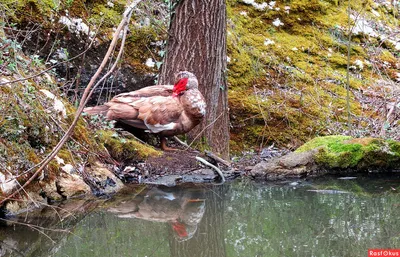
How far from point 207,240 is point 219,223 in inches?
16.6

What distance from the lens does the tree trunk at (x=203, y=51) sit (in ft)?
21.7

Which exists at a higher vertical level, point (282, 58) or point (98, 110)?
point (282, 58)

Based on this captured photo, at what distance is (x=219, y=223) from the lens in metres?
4.38

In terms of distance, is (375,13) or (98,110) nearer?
(98,110)

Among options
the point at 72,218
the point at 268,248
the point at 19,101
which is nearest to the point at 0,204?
the point at 72,218

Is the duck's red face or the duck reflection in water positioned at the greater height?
the duck's red face

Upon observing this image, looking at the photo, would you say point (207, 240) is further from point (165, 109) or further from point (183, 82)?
point (183, 82)

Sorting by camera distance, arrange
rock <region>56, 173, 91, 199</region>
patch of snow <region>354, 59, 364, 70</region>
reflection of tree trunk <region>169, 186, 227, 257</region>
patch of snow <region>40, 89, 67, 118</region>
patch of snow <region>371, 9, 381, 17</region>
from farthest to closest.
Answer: patch of snow <region>371, 9, 381, 17</region> < patch of snow <region>354, 59, 364, 70</region> < patch of snow <region>40, 89, 67, 118</region> < rock <region>56, 173, 91, 199</region> < reflection of tree trunk <region>169, 186, 227, 257</region>

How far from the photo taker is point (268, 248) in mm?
3768

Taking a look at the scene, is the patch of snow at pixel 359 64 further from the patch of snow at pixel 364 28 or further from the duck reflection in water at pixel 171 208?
the duck reflection in water at pixel 171 208

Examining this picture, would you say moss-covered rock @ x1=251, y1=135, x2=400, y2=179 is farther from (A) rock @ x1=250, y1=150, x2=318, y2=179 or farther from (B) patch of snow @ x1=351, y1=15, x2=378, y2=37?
(B) patch of snow @ x1=351, y1=15, x2=378, y2=37

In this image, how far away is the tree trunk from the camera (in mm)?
6625

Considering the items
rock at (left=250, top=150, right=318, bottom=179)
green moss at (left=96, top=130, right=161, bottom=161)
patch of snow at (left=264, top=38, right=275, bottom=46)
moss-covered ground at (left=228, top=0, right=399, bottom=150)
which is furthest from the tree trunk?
patch of snow at (left=264, top=38, right=275, bottom=46)

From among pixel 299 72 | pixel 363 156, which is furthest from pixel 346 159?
pixel 299 72
